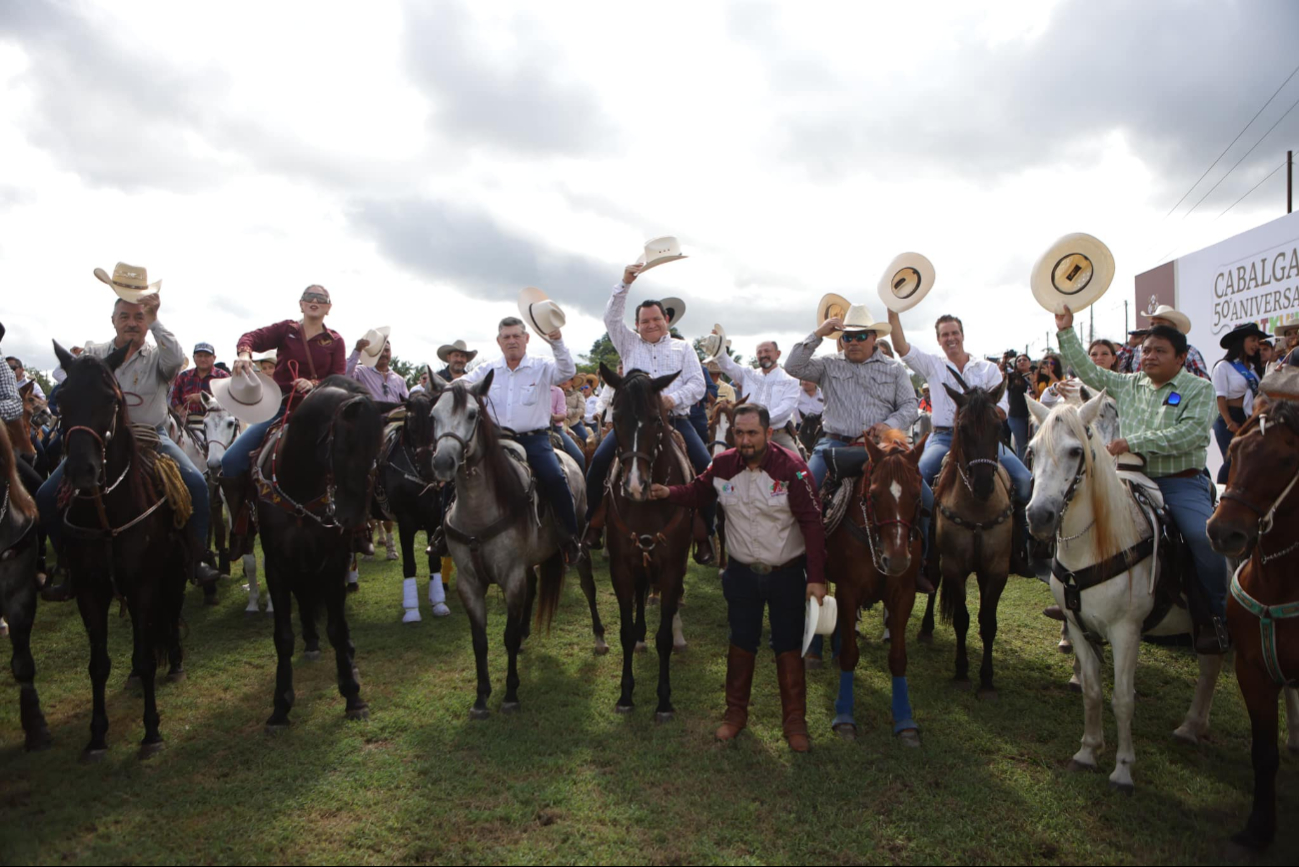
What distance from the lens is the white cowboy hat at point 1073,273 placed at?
18.0 ft

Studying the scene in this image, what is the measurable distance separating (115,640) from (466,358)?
5.39 meters

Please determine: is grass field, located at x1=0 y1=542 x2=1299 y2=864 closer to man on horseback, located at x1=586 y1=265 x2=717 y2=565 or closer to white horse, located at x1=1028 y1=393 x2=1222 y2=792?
white horse, located at x1=1028 y1=393 x2=1222 y2=792

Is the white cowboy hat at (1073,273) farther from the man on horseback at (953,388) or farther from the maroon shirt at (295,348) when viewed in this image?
the maroon shirt at (295,348)

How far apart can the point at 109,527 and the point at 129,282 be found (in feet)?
6.14

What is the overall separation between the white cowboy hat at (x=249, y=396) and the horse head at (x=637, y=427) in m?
3.24

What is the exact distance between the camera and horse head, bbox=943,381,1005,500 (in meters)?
5.63

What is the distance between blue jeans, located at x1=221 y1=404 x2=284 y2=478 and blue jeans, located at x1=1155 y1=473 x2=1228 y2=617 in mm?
7364

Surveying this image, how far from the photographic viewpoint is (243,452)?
631 cm

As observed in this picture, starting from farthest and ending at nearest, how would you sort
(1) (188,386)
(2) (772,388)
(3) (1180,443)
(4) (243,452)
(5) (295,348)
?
(1) (188,386) < (2) (772,388) < (5) (295,348) < (4) (243,452) < (3) (1180,443)

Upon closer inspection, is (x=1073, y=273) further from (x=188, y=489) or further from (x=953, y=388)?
(x=188, y=489)

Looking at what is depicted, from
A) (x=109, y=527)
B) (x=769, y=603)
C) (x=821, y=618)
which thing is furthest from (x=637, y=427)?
(x=109, y=527)

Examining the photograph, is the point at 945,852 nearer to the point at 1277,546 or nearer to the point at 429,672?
the point at 1277,546

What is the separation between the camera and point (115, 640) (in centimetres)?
729

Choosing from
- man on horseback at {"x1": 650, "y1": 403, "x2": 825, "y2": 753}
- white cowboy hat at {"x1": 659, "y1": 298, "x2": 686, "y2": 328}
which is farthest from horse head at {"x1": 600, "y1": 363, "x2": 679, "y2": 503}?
white cowboy hat at {"x1": 659, "y1": 298, "x2": 686, "y2": 328}
